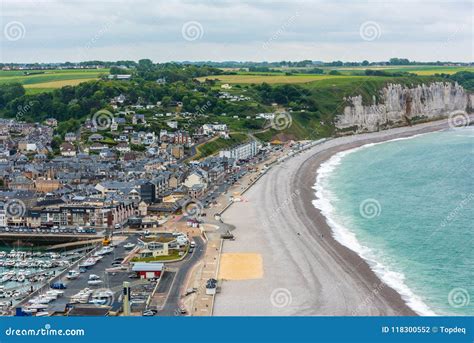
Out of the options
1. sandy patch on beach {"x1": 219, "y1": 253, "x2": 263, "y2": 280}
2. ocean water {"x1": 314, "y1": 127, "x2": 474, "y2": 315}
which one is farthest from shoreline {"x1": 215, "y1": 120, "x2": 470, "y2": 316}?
ocean water {"x1": 314, "y1": 127, "x2": 474, "y2": 315}

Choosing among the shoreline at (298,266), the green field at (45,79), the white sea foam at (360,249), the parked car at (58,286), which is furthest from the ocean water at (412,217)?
the green field at (45,79)

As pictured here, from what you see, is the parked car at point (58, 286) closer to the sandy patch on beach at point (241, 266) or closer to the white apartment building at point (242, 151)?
the sandy patch on beach at point (241, 266)

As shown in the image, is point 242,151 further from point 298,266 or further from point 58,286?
point 58,286

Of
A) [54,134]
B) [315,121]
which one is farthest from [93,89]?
[315,121]

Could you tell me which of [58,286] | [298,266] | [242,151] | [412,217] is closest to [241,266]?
[298,266]

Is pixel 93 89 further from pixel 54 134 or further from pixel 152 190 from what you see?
pixel 152 190

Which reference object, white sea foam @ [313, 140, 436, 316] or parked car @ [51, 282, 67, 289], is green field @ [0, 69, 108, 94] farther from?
parked car @ [51, 282, 67, 289]
